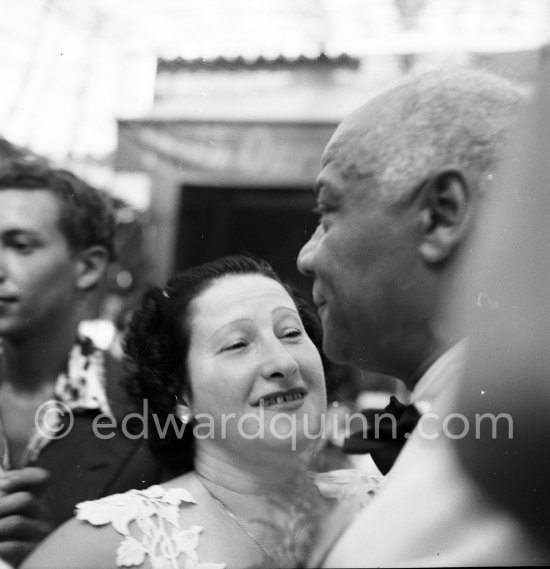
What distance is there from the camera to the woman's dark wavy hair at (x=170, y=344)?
1.75 meters

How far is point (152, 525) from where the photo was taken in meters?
1.71

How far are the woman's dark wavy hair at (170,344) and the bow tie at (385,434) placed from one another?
271 millimetres

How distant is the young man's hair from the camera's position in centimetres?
188

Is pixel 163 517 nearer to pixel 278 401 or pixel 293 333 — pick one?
pixel 278 401

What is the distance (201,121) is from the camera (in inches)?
71.8

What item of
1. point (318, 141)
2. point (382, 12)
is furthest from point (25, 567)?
point (382, 12)

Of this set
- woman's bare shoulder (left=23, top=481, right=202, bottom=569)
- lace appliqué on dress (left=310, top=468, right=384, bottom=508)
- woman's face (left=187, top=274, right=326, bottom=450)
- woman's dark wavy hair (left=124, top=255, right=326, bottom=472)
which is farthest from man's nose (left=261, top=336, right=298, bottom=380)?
woman's bare shoulder (left=23, top=481, right=202, bottom=569)

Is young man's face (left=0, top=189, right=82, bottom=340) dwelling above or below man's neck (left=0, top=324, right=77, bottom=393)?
above

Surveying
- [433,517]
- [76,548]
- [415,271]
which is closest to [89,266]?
[76,548]

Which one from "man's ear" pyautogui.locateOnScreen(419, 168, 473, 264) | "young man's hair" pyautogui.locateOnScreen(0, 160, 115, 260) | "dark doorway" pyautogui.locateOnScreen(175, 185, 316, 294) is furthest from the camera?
"young man's hair" pyautogui.locateOnScreen(0, 160, 115, 260)

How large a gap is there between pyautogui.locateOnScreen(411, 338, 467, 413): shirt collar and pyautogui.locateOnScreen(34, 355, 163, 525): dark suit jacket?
61cm

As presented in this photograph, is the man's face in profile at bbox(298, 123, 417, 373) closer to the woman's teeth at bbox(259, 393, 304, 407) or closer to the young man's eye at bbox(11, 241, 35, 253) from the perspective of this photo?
the woman's teeth at bbox(259, 393, 304, 407)

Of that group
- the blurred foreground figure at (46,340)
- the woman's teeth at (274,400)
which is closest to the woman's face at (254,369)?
the woman's teeth at (274,400)

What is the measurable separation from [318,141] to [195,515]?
87 centimetres
